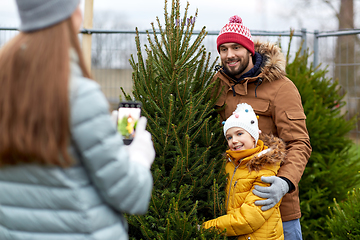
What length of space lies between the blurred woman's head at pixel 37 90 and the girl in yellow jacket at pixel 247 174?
4.86ft

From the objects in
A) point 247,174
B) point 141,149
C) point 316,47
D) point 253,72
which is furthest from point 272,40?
point 141,149

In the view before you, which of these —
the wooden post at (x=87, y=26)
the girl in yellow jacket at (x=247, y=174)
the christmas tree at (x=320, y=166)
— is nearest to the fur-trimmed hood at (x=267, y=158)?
the girl in yellow jacket at (x=247, y=174)

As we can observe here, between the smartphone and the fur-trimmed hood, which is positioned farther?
the fur-trimmed hood

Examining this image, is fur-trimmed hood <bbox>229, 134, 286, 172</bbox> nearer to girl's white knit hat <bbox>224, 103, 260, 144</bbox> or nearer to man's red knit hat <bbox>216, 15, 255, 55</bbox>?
girl's white knit hat <bbox>224, 103, 260, 144</bbox>

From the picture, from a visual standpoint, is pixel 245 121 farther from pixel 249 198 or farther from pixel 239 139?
pixel 249 198

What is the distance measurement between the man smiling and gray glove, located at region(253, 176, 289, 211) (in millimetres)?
82

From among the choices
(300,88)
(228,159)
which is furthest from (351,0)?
(228,159)

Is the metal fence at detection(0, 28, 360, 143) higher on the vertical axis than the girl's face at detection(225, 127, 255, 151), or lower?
higher

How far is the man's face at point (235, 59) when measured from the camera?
301 centimetres

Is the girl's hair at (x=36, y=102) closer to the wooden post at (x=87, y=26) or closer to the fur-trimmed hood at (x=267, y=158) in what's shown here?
the fur-trimmed hood at (x=267, y=158)

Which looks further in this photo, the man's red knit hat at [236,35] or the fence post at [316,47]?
the fence post at [316,47]

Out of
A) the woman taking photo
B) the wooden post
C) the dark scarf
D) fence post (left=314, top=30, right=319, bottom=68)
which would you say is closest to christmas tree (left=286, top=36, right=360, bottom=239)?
fence post (left=314, top=30, right=319, bottom=68)

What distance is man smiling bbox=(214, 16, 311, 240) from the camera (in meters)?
2.73

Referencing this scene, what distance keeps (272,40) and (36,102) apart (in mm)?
4590
